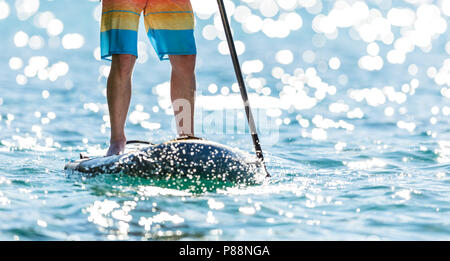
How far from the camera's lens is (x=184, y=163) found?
511 centimetres

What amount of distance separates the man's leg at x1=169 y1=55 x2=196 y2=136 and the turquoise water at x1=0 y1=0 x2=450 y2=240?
78cm

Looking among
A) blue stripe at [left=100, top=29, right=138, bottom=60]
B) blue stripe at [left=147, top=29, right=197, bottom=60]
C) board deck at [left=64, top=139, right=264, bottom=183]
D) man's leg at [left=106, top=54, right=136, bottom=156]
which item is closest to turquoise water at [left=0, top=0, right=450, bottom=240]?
board deck at [left=64, top=139, right=264, bottom=183]

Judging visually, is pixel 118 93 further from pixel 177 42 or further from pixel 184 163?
pixel 184 163

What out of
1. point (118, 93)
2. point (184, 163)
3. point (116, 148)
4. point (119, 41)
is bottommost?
point (184, 163)

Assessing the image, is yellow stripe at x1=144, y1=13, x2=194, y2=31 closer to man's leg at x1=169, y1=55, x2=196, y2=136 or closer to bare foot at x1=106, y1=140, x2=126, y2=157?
man's leg at x1=169, y1=55, x2=196, y2=136

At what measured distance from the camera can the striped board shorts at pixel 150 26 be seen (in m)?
5.46

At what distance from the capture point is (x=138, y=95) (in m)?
11.8

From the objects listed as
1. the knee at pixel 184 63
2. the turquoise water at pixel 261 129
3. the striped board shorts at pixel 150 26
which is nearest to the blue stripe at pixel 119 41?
the striped board shorts at pixel 150 26

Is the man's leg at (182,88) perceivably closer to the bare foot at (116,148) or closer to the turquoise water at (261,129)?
the bare foot at (116,148)

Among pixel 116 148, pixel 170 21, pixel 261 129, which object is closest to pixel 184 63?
pixel 170 21

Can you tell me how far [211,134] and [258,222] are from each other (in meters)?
4.15

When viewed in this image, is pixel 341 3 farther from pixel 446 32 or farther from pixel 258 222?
pixel 258 222

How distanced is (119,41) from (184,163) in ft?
3.50

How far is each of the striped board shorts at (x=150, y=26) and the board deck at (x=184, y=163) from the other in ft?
2.64
